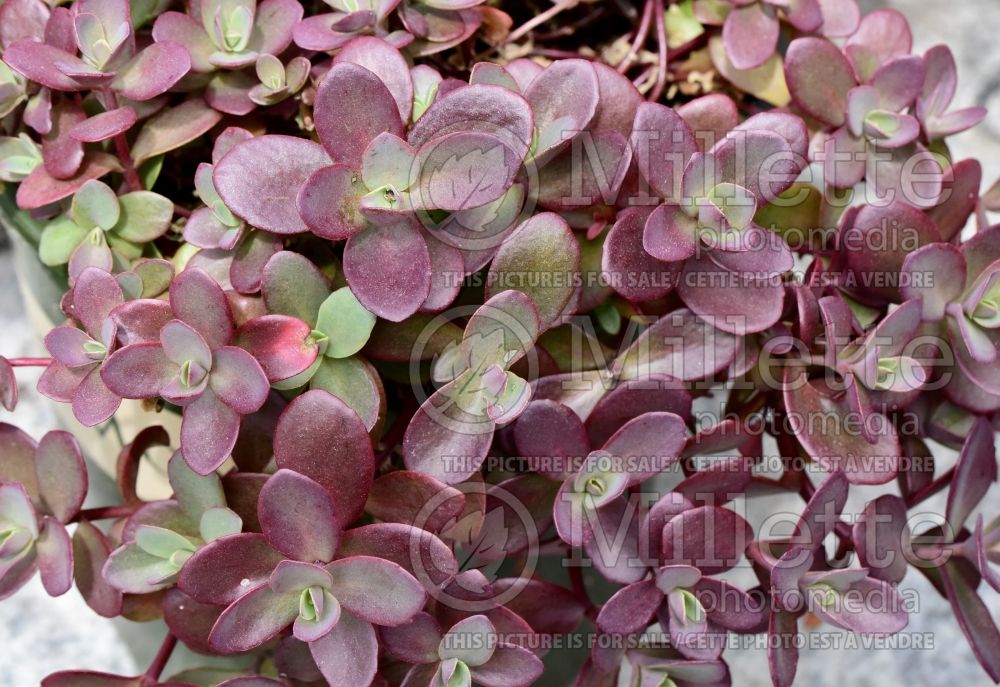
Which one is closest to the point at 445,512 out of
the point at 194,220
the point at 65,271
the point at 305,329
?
the point at 305,329

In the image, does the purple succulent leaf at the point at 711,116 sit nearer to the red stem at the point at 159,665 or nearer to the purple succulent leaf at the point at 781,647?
the purple succulent leaf at the point at 781,647

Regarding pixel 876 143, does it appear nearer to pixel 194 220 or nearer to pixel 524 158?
pixel 524 158

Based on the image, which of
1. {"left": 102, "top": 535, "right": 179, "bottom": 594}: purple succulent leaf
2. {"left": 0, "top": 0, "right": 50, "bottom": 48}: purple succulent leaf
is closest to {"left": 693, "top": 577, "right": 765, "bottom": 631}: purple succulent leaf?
{"left": 102, "top": 535, "right": 179, "bottom": 594}: purple succulent leaf

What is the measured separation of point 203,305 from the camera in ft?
1.84

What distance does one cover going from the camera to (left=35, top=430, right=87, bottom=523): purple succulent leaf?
63cm

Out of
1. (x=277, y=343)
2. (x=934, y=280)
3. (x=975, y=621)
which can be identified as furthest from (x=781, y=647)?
(x=277, y=343)

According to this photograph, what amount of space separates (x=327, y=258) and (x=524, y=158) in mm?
157

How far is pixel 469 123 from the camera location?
58 centimetres

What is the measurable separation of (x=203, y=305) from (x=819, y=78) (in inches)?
17.6

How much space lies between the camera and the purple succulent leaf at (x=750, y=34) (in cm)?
73

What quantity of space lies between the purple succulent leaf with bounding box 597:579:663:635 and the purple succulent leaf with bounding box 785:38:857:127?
348mm

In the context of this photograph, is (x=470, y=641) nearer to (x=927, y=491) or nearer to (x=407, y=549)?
(x=407, y=549)

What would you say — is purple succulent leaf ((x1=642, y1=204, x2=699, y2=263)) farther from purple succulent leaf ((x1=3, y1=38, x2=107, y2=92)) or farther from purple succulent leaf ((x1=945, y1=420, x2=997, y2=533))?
purple succulent leaf ((x1=3, y1=38, x2=107, y2=92))

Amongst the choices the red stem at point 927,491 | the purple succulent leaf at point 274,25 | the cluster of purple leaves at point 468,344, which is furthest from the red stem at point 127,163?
the red stem at point 927,491
